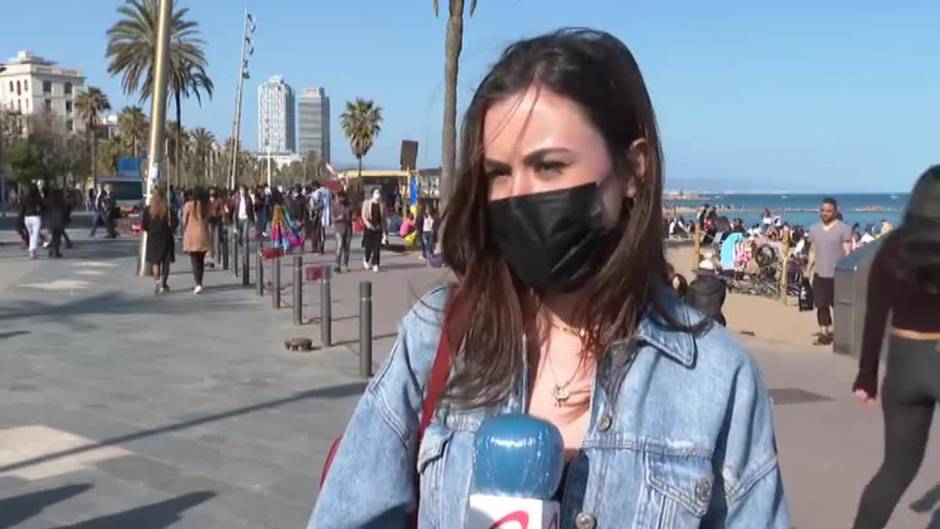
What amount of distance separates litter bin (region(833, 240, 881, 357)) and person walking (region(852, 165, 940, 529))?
22.4ft

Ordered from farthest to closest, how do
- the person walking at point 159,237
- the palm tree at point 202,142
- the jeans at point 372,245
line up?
the palm tree at point 202,142, the jeans at point 372,245, the person walking at point 159,237

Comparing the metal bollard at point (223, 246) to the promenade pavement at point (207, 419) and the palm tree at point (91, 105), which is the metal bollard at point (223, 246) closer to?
the promenade pavement at point (207, 419)

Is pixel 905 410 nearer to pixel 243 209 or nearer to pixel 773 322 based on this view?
pixel 773 322

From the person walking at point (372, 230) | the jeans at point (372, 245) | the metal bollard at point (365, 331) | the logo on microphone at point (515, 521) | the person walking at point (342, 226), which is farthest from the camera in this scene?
the person walking at point (342, 226)

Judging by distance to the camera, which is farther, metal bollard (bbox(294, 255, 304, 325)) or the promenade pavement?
metal bollard (bbox(294, 255, 304, 325))

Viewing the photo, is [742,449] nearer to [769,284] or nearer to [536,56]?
[536,56]

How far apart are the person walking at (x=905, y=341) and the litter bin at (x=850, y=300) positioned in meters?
6.84

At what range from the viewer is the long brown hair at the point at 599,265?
6.10 ft

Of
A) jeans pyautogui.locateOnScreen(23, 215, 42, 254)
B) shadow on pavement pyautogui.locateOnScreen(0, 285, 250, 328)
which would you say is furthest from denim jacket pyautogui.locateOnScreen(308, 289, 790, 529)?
jeans pyautogui.locateOnScreen(23, 215, 42, 254)

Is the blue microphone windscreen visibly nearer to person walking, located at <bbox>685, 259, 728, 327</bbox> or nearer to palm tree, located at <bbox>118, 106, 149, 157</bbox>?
person walking, located at <bbox>685, 259, 728, 327</bbox>

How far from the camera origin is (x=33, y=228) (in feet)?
82.4

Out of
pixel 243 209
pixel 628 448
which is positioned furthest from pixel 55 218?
pixel 628 448

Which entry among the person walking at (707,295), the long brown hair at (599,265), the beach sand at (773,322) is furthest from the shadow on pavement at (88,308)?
the long brown hair at (599,265)

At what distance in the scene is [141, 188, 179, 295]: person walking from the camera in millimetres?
17203
